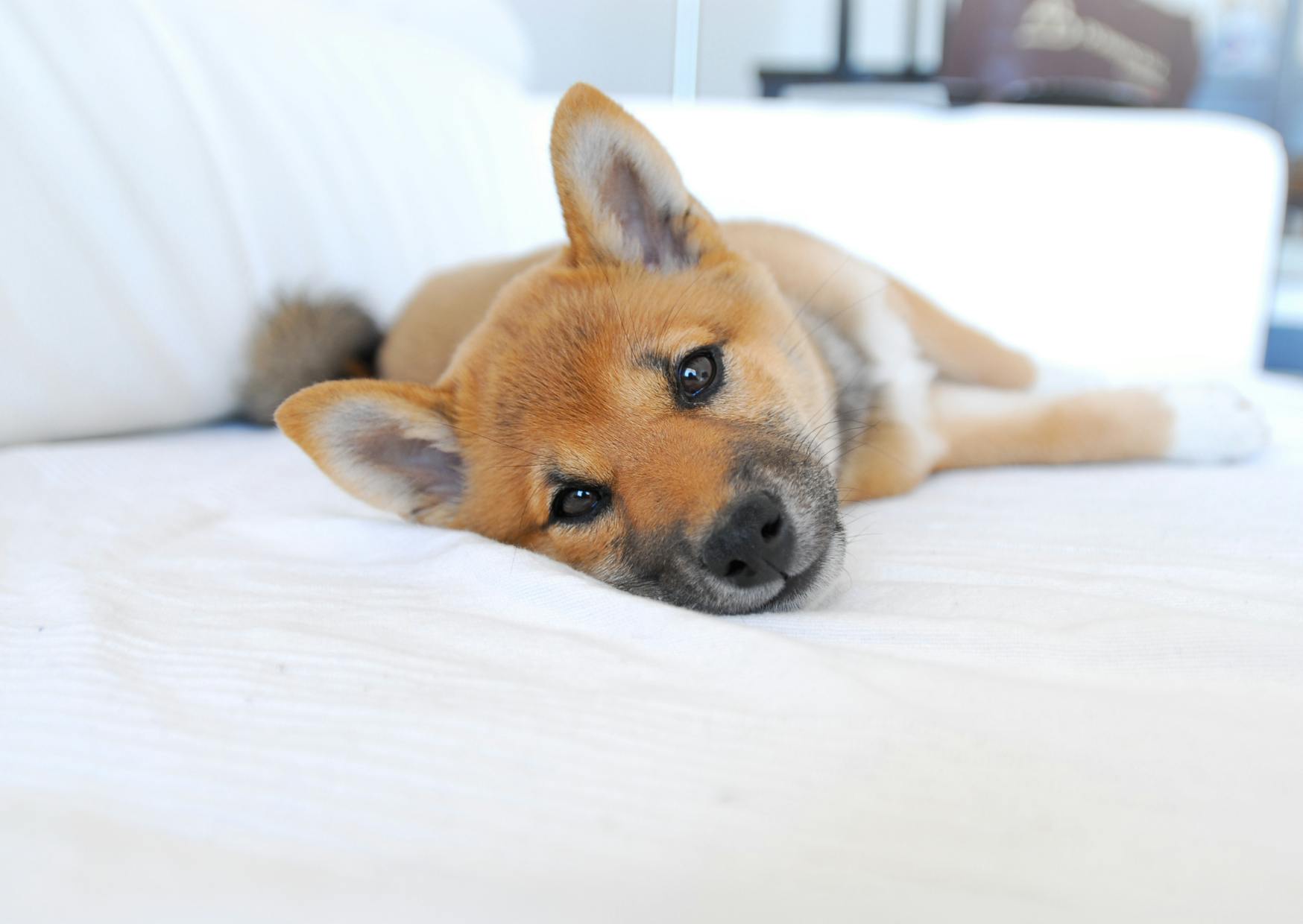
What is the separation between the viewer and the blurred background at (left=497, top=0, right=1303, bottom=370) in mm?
4027

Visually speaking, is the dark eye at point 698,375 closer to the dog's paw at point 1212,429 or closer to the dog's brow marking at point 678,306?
the dog's brow marking at point 678,306

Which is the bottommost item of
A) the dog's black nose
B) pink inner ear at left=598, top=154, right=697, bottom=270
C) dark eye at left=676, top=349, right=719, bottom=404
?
the dog's black nose

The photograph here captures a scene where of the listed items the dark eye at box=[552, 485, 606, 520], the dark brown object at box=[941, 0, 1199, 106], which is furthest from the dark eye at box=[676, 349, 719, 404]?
the dark brown object at box=[941, 0, 1199, 106]

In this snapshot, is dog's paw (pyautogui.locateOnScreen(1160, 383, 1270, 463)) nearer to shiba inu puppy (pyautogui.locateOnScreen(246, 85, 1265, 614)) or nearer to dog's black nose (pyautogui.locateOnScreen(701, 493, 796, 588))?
shiba inu puppy (pyautogui.locateOnScreen(246, 85, 1265, 614))

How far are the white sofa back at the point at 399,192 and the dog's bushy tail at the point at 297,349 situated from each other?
53 millimetres

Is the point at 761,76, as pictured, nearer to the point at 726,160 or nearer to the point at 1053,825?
the point at 726,160

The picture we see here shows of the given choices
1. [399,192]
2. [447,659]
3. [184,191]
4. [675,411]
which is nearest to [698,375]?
[675,411]

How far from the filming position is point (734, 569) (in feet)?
3.29

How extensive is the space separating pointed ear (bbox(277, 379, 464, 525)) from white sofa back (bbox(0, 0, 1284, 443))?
0.70 m

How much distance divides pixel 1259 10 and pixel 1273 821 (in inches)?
267

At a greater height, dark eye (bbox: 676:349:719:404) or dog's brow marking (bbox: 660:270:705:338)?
dog's brow marking (bbox: 660:270:705:338)

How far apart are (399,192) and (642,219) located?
1.13 meters

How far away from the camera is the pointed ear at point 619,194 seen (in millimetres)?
1283

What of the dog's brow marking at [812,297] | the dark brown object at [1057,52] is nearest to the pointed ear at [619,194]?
the dog's brow marking at [812,297]
